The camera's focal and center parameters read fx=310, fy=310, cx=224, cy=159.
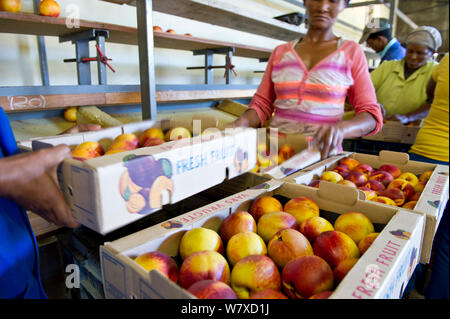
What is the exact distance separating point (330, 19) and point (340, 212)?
826 mm

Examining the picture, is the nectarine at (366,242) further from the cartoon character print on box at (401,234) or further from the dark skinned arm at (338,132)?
the dark skinned arm at (338,132)

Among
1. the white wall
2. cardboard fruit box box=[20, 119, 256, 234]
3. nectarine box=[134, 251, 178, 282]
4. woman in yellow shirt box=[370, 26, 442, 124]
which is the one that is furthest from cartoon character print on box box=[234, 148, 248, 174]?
the white wall

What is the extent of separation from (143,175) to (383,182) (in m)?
1.03

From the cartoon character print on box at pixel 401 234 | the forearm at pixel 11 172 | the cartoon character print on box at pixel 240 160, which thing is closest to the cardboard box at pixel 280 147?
the cartoon character print on box at pixel 240 160

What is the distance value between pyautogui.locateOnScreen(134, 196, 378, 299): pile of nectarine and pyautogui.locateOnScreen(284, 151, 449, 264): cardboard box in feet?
0.52

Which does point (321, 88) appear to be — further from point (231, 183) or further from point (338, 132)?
point (231, 183)

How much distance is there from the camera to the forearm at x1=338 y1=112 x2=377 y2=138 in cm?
105

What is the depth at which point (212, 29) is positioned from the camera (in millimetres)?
3656

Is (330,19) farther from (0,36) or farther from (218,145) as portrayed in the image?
(0,36)

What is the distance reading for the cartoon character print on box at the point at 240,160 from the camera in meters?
0.83

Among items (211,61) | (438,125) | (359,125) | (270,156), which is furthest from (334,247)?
(211,61)

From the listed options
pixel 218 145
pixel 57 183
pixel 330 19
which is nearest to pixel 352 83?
pixel 330 19

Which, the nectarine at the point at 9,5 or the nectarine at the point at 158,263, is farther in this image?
the nectarine at the point at 9,5

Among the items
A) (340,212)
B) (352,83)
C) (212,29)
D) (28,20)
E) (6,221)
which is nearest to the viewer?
(6,221)
